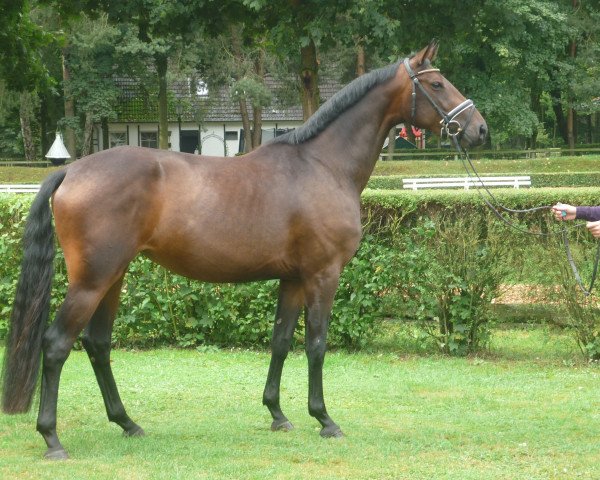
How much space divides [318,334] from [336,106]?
65.4 inches

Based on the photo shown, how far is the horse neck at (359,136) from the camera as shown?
6621 mm

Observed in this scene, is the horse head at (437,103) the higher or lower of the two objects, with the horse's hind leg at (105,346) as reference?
higher

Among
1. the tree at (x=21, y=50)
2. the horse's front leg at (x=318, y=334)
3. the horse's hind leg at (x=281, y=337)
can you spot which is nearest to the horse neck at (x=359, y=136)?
the horse's front leg at (x=318, y=334)

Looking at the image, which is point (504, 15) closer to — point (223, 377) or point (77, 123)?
point (223, 377)

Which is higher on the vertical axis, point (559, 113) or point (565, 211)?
point (565, 211)

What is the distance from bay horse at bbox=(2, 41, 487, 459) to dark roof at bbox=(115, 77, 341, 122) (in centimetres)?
3934

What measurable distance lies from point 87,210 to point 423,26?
749 cm

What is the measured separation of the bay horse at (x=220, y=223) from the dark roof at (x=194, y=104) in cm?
3934

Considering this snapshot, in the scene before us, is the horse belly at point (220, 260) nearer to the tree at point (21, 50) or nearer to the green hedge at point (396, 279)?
the green hedge at point (396, 279)

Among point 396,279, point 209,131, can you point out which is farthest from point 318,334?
point 209,131

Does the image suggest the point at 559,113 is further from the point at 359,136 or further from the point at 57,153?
the point at 359,136

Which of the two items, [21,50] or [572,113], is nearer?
[21,50]

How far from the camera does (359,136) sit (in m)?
6.67

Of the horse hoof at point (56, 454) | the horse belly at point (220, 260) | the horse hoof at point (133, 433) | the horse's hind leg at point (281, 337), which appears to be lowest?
the horse hoof at point (133, 433)
